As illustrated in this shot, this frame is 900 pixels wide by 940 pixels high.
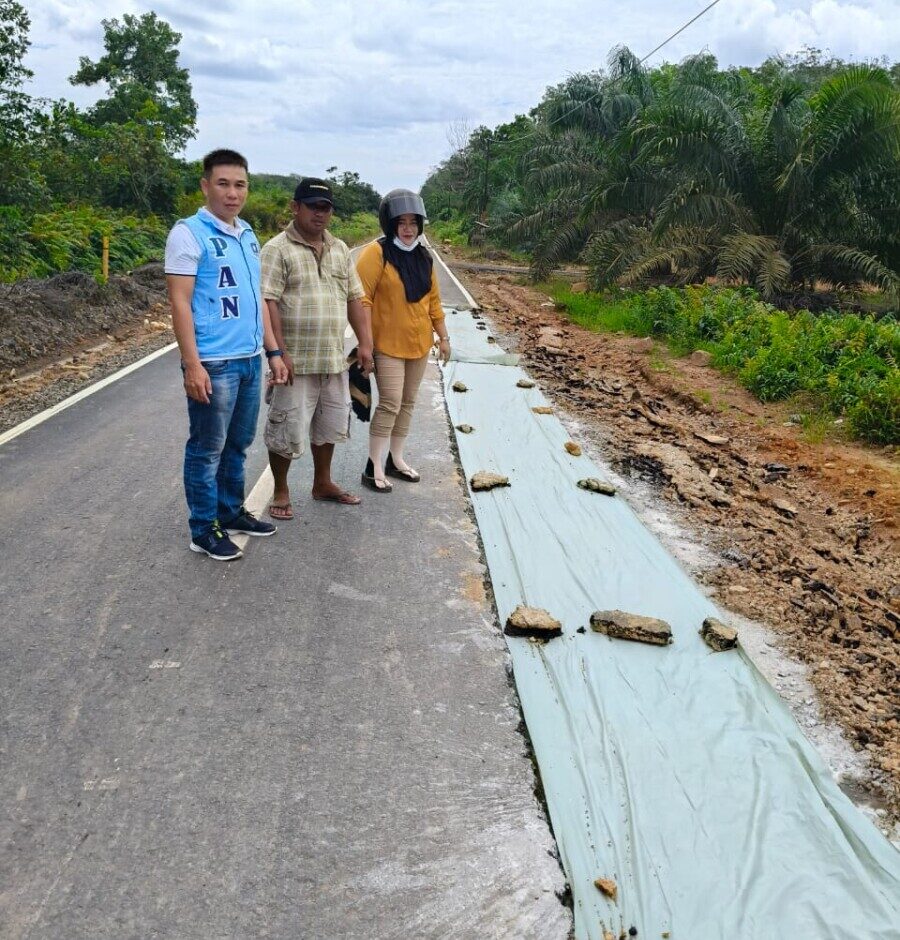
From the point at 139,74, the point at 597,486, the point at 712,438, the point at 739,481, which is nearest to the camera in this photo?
the point at 597,486

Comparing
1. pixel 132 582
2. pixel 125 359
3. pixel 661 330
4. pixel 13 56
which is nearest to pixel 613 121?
pixel 661 330

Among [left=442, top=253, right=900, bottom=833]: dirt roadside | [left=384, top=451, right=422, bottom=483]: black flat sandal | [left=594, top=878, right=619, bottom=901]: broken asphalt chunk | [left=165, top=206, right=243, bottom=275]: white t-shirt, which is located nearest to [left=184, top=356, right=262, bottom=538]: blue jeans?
[left=165, top=206, right=243, bottom=275]: white t-shirt

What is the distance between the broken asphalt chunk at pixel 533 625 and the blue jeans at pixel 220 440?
171 centimetres

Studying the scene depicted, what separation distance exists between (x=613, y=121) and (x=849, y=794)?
2254 centimetres

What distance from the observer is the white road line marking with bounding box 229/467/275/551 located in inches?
192

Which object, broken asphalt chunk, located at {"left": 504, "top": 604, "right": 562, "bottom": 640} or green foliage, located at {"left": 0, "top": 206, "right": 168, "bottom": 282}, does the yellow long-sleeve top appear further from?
green foliage, located at {"left": 0, "top": 206, "right": 168, "bottom": 282}

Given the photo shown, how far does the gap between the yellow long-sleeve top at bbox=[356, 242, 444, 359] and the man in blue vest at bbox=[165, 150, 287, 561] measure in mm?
1034

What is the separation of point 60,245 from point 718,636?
16.4m

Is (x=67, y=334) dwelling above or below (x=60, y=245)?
below

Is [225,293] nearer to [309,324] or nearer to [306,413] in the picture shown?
[309,324]

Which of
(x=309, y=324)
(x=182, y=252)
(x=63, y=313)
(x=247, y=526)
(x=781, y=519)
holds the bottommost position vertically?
(x=781, y=519)

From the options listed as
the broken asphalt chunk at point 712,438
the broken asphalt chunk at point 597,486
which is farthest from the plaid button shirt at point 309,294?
the broken asphalt chunk at point 712,438

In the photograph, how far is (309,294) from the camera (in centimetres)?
472

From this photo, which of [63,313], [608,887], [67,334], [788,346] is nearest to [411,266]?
[608,887]
